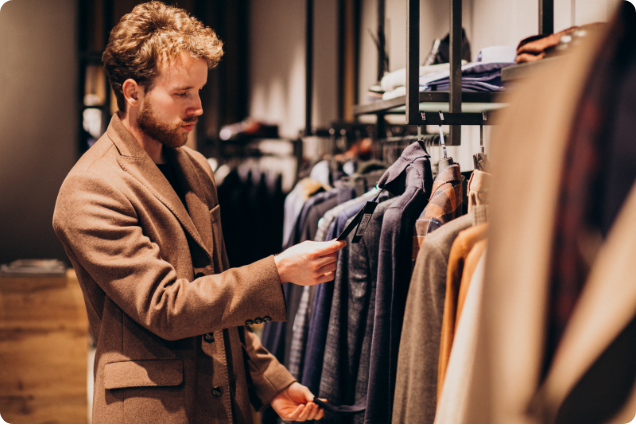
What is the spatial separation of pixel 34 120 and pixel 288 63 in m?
3.22

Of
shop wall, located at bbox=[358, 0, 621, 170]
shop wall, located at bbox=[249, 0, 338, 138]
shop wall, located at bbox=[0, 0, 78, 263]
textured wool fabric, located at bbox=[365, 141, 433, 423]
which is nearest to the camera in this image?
textured wool fabric, located at bbox=[365, 141, 433, 423]

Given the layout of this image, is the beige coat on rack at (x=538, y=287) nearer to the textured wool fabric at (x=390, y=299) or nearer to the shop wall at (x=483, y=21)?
the textured wool fabric at (x=390, y=299)

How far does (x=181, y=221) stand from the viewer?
134 cm

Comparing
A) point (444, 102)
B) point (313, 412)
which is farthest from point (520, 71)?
point (313, 412)

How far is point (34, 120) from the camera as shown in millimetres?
3191

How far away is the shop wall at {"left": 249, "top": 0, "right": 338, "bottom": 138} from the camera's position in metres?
4.69

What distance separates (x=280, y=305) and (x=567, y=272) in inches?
36.8

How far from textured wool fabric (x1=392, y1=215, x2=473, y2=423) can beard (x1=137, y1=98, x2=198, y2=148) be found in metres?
0.75

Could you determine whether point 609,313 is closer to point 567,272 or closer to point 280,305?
point 567,272

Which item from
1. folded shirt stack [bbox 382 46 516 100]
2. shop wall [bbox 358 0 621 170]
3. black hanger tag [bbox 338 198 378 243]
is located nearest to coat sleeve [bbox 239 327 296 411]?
black hanger tag [bbox 338 198 378 243]

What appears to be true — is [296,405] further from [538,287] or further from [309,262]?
[538,287]

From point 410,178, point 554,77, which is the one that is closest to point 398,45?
point 410,178

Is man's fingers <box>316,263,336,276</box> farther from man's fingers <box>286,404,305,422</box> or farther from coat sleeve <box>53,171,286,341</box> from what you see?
man's fingers <box>286,404,305,422</box>

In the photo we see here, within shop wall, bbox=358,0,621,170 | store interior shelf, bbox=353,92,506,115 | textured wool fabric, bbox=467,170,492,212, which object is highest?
shop wall, bbox=358,0,621,170
